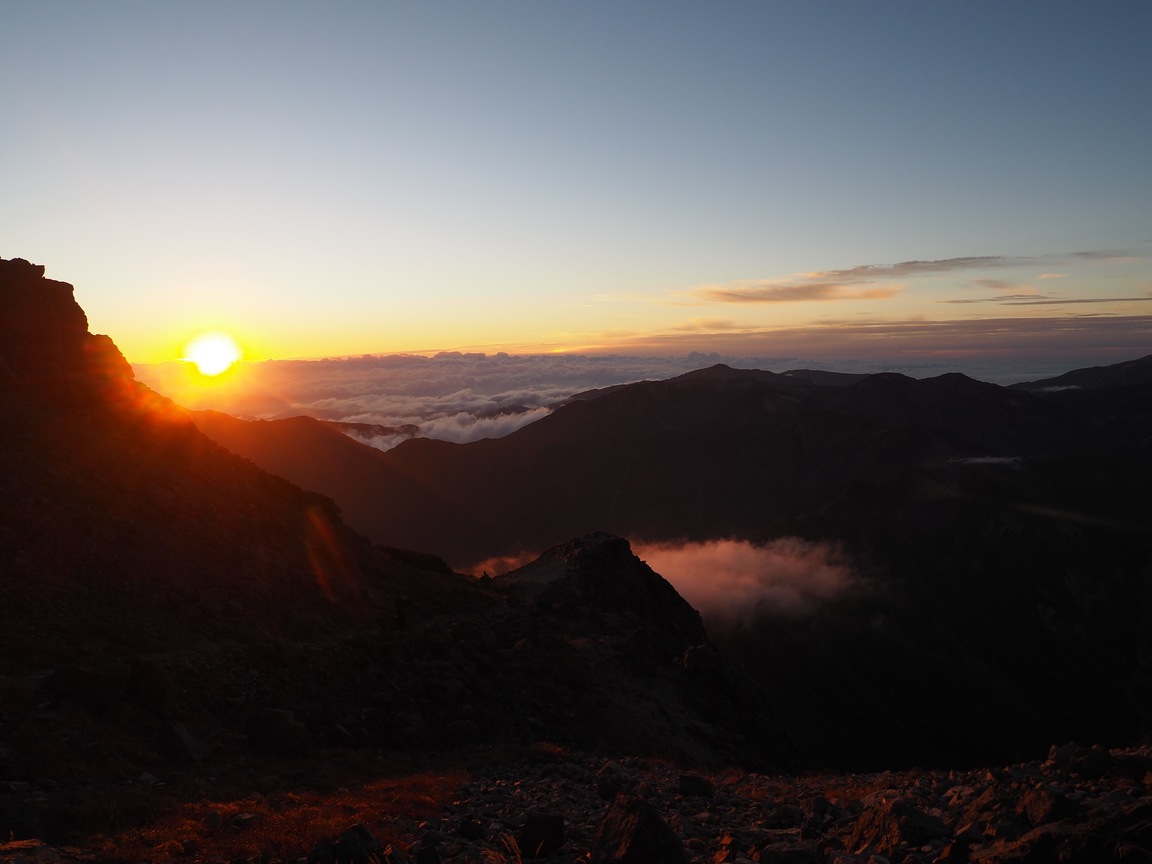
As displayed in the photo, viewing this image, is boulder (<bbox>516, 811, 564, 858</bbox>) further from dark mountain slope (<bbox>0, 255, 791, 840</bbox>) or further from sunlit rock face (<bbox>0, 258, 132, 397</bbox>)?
sunlit rock face (<bbox>0, 258, 132, 397</bbox>)

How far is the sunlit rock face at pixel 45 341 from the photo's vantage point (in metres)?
35.2

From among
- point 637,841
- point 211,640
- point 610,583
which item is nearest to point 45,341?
point 211,640

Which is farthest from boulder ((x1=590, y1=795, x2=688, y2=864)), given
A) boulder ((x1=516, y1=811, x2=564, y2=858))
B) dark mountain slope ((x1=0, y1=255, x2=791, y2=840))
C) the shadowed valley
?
dark mountain slope ((x1=0, y1=255, x2=791, y2=840))

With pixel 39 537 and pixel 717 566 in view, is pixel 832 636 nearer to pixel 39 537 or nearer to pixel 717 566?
pixel 717 566

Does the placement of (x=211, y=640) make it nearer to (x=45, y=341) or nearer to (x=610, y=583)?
(x=45, y=341)

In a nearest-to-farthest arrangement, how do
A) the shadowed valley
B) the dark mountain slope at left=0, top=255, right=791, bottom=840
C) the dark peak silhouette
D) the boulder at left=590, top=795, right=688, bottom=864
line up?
the boulder at left=590, top=795, right=688, bottom=864, the shadowed valley, the dark mountain slope at left=0, top=255, right=791, bottom=840, the dark peak silhouette

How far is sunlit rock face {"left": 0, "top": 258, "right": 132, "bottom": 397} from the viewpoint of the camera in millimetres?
35156

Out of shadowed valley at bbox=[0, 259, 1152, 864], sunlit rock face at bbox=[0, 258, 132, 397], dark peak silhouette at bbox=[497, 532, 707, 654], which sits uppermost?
sunlit rock face at bbox=[0, 258, 132, 397]

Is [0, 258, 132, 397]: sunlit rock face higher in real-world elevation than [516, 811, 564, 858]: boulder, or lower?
higher

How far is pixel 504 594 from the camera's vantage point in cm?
5050

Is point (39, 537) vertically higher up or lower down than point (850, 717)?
higher up

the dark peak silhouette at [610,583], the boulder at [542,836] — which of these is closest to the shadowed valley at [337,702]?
the boulder at [542,836]

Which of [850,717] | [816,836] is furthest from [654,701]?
[850,717]

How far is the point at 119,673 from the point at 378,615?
15872mm
